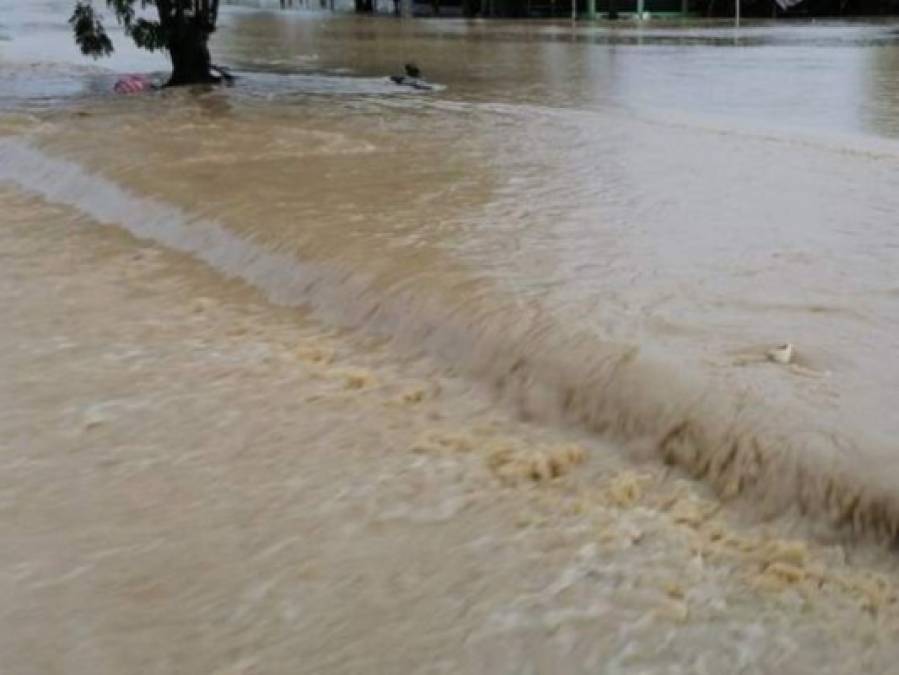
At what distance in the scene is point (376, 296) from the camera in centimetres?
548

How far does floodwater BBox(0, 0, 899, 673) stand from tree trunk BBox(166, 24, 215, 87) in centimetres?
619

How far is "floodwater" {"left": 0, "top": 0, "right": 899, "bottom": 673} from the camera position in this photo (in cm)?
298

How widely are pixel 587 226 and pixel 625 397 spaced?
2466 millimetres

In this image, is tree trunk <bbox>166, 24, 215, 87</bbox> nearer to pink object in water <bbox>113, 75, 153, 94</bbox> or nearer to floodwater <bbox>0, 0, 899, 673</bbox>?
pink object in water <bbox>113, 75, 153, 94</bbox>

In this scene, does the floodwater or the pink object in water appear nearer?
the floodwater

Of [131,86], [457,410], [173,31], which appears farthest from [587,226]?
[173,31]

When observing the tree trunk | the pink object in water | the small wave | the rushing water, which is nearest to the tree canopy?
the tree trunk

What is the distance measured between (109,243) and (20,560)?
161 inches

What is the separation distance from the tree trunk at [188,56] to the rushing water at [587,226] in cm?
75

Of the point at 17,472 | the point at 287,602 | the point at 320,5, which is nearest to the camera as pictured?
the point at 287,602

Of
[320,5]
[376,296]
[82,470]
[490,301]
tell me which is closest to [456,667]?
[82,470]

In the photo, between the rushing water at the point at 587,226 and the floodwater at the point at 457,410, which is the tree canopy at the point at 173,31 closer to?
the rushing water at the point at 587,226

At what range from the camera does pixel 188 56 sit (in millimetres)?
14992

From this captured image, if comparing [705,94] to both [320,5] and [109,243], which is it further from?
[320,5]
